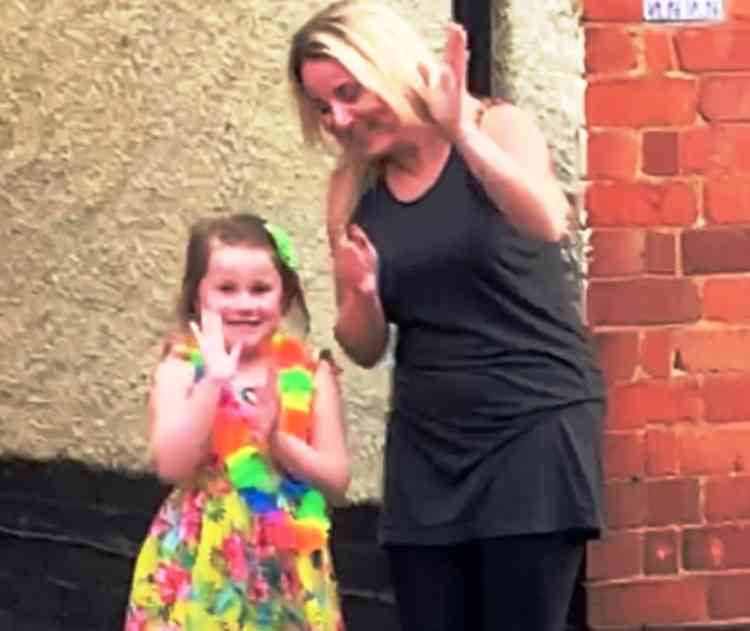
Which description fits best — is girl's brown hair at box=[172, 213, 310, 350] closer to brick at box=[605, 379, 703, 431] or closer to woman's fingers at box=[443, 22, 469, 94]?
woman's fingers at box=[443, 22, 469, 94]

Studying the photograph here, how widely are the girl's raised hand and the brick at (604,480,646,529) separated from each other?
144cm

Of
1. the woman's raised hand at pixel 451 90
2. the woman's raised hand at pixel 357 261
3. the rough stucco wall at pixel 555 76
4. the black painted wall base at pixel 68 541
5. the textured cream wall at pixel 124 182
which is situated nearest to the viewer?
the woman's raised hand at pixel 451 90

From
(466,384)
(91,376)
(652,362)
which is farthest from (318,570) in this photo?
(91,376)

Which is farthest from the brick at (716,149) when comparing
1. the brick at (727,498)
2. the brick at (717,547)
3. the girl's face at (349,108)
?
the girl's face at (349,108)

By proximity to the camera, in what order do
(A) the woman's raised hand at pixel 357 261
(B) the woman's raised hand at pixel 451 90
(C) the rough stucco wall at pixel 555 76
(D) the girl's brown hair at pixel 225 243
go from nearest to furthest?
1. (B) the woman's raised hand at pixel 451 90
2. (A) the woman's raised hand at pixel 357 261
3. (D) the girl's brown hair at pixel 225 243
4. (C) the rough stucco wall at pixel 555 76

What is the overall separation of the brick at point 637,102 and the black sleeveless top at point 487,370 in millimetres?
1269

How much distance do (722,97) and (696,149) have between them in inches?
5.5

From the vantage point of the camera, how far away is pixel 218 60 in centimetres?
597

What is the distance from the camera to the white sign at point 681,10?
5332mm

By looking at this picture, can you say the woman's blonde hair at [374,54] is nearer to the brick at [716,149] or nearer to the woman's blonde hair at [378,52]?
the woman's blonde hair at [378,52]

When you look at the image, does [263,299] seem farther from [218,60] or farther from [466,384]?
[218,60]

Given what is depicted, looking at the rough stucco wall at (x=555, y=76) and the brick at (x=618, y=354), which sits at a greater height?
the rough stucco wall at (x=555, y=76)

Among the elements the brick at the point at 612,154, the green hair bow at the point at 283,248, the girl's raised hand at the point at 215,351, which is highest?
the brick at the point at 612,154

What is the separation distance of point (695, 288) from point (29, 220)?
212 centimetres
